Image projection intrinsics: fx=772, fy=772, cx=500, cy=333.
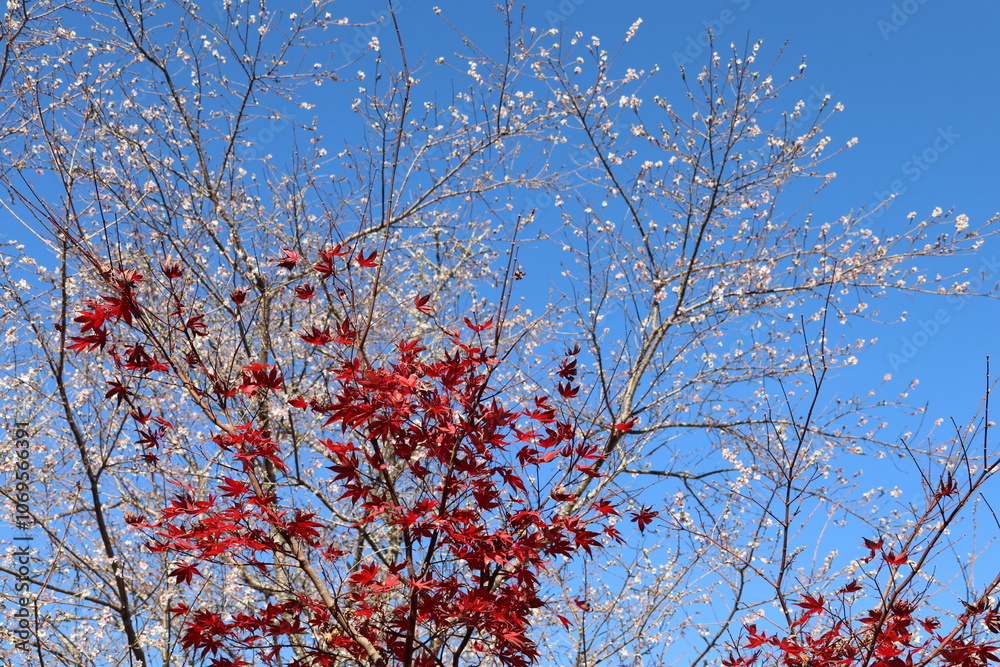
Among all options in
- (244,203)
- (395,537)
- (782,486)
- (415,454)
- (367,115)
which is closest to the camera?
(415,454)

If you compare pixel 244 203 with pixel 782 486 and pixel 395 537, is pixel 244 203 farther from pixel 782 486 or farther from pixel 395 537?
pixel 782 486

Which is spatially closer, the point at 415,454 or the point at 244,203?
the point at 415,454

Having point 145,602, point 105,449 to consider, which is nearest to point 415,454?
point 105,449

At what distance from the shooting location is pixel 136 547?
6.21m

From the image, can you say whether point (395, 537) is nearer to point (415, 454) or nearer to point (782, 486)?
point (415, 454)

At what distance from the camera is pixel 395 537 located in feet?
17.6

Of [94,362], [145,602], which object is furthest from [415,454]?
[94,362]

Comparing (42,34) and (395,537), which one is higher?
(42,34)

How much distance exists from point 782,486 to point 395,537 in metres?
3.00

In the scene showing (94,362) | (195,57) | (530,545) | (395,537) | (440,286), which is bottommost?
(530,545)

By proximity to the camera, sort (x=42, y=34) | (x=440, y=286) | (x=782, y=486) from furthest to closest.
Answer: (x=440, y=286)
(x=42, y=34)
(x=782, y=486)

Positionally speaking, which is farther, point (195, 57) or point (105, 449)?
point (195, 57)

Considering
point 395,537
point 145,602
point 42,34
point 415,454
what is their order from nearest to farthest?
point 415,454
point 42,34
point 145,602
point 395,537

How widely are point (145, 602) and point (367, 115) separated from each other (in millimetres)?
3591
